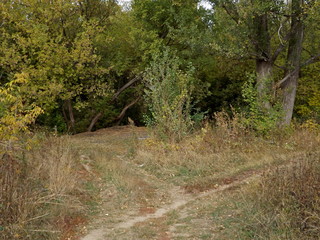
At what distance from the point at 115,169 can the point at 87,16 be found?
11.5 meters

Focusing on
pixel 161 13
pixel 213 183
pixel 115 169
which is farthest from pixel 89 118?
pixel 213 183

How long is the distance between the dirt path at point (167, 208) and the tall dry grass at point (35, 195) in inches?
24.8

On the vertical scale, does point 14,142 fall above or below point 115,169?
above

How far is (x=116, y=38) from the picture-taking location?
19016 millimetres

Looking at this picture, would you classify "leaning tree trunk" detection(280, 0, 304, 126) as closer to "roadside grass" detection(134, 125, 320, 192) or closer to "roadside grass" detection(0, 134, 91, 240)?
"roadside grass" detection(134, 125, 320, 192)

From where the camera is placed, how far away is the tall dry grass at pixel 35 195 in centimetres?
535

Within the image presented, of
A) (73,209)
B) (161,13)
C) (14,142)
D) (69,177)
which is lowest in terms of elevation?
(73,209)

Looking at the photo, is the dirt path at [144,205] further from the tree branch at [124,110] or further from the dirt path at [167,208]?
the tree branch at [124,110]

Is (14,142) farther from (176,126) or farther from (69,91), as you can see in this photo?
(69,91)

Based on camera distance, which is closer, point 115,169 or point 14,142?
point 14,142

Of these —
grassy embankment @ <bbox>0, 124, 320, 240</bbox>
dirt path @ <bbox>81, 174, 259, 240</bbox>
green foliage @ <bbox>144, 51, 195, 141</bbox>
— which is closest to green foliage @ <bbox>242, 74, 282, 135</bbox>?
grassy embankment @ <bbox>0, 124, 320, 240</bbox>

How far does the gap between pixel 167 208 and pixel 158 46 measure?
11.0 m

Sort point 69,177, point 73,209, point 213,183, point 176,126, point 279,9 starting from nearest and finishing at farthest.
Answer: point 73,209, point 69,177, point 213,183, point 176,126, point 279,9

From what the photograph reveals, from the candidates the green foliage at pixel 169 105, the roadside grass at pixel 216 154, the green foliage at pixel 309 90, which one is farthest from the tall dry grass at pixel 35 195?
the green foliage at pixel 309 90
